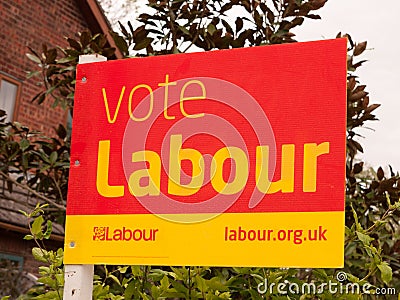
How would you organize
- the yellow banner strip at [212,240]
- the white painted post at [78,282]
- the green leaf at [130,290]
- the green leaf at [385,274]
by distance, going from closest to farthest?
the yellow banner strip at [212,240] < the white painted post at [78,282] < the green leaf at [385,274] < the green leaf at [130,290]

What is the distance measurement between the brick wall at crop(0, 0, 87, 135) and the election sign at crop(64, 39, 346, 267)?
10044mm

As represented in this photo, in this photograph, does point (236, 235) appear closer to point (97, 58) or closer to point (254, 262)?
point (254, 262)

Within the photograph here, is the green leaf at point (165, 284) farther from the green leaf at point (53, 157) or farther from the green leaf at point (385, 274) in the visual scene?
the green leaf at point (53, 157)

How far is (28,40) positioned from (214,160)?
11.5 meters

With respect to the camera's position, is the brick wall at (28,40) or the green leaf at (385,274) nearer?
the green leaf at (385,274)

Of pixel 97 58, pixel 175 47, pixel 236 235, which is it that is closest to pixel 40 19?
pixel 175 47

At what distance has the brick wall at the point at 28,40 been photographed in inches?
552

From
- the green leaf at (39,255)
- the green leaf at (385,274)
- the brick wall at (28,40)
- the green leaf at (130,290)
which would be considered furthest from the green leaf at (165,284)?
the brick wall at (28,40)

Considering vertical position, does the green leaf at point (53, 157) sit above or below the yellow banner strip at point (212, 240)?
above

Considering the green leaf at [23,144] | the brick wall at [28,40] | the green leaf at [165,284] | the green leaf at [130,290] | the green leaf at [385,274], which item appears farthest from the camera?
the brick wall at [28,40]

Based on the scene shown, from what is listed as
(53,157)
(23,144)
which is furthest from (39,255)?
(23,144)

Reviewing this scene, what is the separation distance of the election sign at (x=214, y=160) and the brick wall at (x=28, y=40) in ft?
33.0

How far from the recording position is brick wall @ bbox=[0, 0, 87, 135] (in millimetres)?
14023

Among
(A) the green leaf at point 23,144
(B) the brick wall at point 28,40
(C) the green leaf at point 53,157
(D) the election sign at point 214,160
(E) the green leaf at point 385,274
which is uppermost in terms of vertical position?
(B) the brick wall at point 28,40
